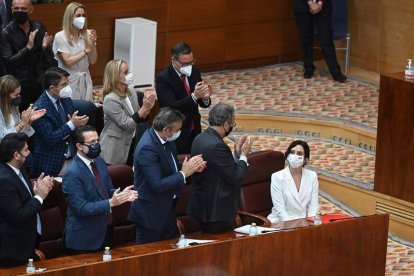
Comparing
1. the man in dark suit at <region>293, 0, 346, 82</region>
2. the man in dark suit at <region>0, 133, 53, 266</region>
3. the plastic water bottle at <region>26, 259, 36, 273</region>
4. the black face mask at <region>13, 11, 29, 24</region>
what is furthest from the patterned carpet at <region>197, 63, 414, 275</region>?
the plastic water bottle at <region>26, 259, 36, 273</region>

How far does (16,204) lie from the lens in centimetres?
688

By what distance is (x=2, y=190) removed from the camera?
6.88 meters

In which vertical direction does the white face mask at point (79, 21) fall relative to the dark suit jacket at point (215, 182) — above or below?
above

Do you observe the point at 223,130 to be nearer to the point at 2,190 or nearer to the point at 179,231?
the point at 179,231

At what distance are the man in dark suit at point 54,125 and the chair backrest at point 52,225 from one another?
0.52 meters

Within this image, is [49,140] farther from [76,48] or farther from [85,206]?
[76,48]

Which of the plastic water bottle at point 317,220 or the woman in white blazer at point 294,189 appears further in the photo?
the woman in white blazer at point 294,189

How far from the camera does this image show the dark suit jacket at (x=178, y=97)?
8.81 meters

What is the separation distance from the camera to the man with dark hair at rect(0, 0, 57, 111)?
908 cm

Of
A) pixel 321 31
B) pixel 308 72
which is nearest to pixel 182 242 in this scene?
pixel 321 31

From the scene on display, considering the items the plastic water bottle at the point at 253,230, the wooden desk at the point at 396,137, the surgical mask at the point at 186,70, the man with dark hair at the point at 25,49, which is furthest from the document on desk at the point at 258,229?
the man with dark hair at the point at 25,49

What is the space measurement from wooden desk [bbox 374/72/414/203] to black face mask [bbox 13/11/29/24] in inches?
110

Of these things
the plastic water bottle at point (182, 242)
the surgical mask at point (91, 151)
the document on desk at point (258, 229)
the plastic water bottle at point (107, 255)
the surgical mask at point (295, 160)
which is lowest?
the document on desk at point (258, 229)

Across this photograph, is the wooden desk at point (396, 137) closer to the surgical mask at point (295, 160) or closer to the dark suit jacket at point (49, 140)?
the surgical mask at point (295, 160)
